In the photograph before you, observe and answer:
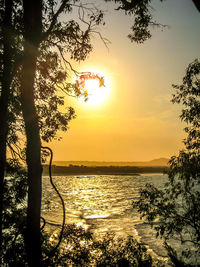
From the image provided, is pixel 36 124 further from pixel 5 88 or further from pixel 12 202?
pixel 12 202

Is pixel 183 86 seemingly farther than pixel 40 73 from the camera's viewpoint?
Yes

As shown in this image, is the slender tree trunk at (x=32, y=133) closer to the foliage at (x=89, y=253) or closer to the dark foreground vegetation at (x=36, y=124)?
the dark foreground vegetation at (x=36, y=124)

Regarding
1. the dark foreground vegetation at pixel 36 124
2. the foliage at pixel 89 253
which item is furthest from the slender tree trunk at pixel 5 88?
the foliage at pixel 89 253

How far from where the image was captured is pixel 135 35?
9492 millimetres

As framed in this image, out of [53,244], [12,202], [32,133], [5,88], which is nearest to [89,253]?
[53,244]

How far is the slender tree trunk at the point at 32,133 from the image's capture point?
13.4ft

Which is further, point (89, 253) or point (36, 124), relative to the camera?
point (89, 253)

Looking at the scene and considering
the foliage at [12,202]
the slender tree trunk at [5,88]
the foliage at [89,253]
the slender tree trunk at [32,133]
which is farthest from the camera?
the foliage at [89,253]

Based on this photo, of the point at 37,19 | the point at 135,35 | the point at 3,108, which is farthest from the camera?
the point at 135,35

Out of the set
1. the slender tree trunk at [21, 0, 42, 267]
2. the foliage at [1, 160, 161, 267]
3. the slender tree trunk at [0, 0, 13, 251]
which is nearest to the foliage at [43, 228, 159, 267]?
the foliage at [1, 160, 161, 267]

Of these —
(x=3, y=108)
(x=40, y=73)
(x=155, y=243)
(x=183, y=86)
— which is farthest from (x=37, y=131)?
(x=155, y=243)

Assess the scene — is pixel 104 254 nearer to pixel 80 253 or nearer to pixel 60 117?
pixel 80 253

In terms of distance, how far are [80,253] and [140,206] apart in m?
3.68

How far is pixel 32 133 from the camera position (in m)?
4.51
